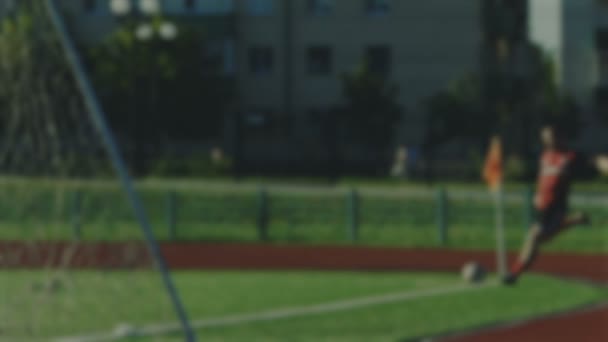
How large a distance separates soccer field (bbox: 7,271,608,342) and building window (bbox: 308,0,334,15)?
3413cm

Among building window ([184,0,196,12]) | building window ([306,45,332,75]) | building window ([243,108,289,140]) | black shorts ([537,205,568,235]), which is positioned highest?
building window ([184,0,196,12])

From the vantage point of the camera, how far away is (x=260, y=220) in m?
29.9

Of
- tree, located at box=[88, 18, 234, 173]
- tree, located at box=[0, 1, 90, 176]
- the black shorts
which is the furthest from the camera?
tree, located at box=[88, 18, 234, 173]

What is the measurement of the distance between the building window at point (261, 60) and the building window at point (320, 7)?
229cm

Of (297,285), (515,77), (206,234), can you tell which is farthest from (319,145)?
(297,285)

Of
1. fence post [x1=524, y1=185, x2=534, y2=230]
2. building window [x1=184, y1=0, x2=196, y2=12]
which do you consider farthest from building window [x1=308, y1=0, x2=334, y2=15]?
fence post [x1=524, y1=185, x2=534, y2=230]

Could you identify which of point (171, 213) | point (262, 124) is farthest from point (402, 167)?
point (171, 213)

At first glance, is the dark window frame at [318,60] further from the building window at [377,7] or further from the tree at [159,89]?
the tree at [159,89]

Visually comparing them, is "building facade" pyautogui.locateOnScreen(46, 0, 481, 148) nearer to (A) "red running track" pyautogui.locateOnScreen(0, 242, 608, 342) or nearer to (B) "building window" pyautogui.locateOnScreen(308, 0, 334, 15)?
(B) "building window" pyautogui.locateOnScreen(308, 0, 334, 15)

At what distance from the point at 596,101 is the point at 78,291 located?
40999mm

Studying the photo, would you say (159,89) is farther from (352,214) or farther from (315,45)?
(352,214)

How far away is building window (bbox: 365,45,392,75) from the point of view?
56.7 metres

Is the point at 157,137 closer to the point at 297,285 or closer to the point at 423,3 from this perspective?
the point at 423,3

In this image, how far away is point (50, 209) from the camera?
1529 centimetres
